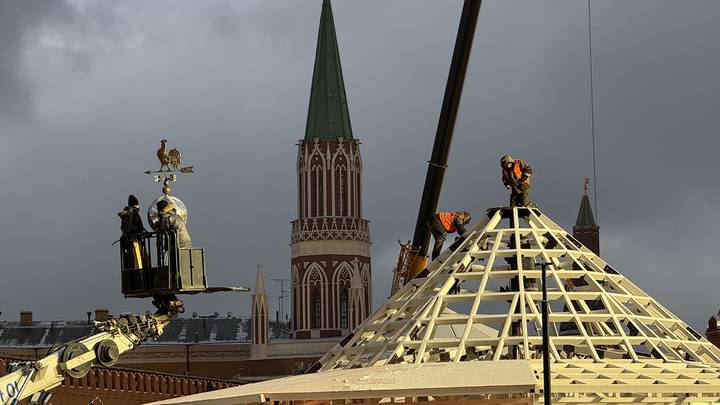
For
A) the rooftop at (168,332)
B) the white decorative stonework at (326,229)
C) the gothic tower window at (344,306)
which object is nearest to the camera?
the rooftop at (168,332)

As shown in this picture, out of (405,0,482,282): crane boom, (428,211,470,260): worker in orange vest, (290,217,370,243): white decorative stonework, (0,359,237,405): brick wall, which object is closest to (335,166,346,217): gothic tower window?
(290,217,370,243): white decorative stonework

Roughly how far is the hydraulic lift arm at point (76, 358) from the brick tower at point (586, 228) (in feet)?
387

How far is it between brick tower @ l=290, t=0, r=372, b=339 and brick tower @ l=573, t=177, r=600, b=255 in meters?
20.0

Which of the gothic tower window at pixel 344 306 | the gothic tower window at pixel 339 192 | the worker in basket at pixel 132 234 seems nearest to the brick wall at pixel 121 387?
the worker in basket at pixel 132 234

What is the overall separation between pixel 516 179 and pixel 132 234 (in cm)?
2274

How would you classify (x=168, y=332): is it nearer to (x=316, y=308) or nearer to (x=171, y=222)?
(x=316, y=308)

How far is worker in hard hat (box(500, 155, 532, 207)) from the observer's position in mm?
47469

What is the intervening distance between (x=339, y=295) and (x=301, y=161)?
10.5 metres

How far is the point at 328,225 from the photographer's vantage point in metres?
131

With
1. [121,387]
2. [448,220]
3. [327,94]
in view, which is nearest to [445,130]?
[448,220]

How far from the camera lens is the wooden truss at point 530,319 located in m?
41.7

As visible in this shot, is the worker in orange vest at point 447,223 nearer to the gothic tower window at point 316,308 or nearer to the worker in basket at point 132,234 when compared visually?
the worker in basket at point 132,234

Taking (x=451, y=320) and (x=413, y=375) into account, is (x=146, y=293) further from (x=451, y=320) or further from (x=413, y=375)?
(x=451, y=320)

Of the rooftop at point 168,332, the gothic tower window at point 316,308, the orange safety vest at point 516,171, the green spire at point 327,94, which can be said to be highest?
the green spire at point 327,94
